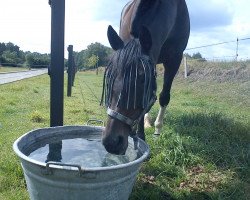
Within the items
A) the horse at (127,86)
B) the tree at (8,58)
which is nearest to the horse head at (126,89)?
the horse at (127,86)

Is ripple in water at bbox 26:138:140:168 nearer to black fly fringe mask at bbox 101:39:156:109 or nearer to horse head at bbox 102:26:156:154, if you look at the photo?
horse head at bbox 102:26:156:154

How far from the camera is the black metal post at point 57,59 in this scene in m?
3.40

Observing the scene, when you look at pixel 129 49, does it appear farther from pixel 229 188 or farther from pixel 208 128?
pixel 208 128

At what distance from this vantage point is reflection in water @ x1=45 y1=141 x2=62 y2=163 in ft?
9.02

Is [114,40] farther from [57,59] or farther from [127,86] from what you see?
[57,59]

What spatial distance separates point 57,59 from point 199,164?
202 centimetres

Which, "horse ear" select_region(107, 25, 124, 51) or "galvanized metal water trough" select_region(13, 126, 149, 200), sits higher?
"horse ear" select_region(107, 25, 124, 51)

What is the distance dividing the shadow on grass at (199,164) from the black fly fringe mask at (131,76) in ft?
3.31

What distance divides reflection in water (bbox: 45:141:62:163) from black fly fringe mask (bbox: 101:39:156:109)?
0.64 m

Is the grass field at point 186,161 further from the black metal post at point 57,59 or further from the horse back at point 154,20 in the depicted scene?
the horse back at point 154,20

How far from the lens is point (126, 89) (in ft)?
8.22

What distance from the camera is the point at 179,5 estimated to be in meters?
4.73

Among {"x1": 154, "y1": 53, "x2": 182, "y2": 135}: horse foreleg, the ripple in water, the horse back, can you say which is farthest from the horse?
{"x1": 154, "y1": 53, "x2": 182, "y2": 135}: horse foreleg

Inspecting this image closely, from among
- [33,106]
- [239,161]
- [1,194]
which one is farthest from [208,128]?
[33,106]
